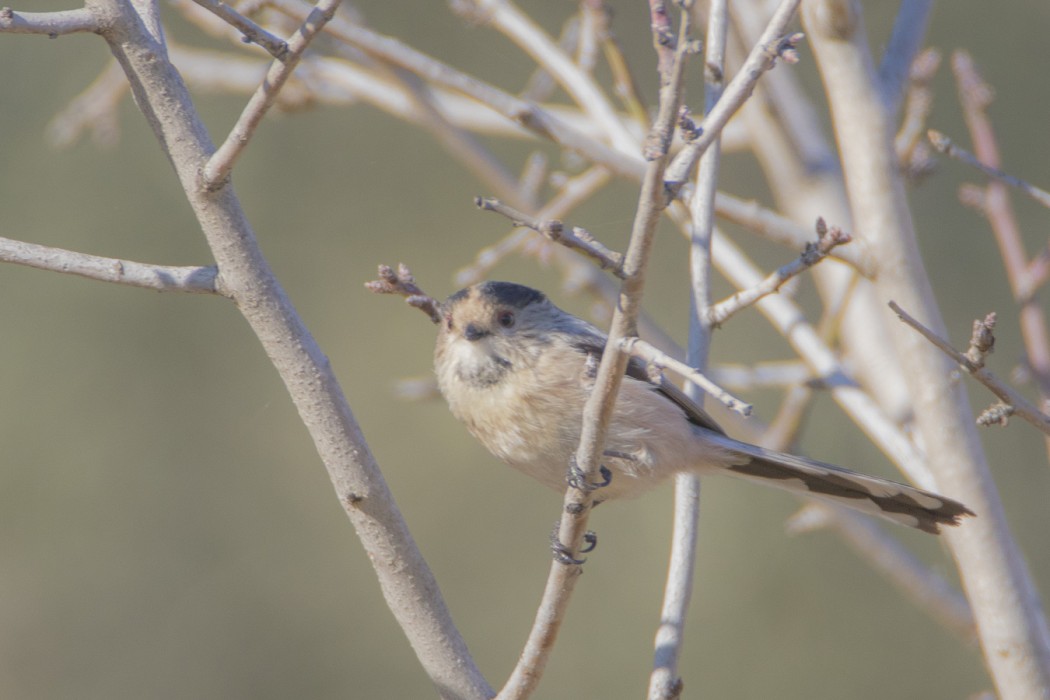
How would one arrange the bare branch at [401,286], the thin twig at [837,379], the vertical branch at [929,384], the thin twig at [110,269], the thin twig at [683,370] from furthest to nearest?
the thin twig at [837,379], the vertical branch at [929,384], the bare branch at [401,286], the thin twig at [110,269], the thin twig at [683,370]

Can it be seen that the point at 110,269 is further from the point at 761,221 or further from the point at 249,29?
the point at 761,221

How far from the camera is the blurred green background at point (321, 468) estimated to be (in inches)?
271

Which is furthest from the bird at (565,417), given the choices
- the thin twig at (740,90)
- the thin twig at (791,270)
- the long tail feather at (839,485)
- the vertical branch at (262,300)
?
the thin twig at (740,90)

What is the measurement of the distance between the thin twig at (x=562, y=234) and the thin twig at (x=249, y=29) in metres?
0.48

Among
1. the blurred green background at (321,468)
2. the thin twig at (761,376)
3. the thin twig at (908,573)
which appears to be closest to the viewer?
the thin twig at (908,573)

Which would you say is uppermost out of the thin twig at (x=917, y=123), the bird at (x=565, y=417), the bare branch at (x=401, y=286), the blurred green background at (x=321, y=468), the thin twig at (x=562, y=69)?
the thin twig at (x=917, y=123)

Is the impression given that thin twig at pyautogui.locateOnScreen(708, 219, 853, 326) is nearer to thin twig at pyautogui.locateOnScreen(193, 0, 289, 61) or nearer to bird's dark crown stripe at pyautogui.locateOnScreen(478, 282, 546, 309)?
bird's dark crown stripe at pyautogui.locateOnScreen(478, 282, 546, 309)

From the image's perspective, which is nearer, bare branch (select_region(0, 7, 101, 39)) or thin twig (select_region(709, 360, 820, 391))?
bare branch (select_region(0, 7, 101, 39))

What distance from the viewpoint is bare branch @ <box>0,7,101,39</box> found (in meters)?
1.69

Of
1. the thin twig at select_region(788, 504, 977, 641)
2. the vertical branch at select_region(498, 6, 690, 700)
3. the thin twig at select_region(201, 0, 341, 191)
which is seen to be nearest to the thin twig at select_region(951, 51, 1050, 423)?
the thin twig at select_region(788, 504, 977, 641)

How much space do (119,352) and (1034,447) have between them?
621cm

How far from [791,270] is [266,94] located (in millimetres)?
977

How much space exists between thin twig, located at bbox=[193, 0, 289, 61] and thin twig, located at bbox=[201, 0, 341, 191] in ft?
0.05

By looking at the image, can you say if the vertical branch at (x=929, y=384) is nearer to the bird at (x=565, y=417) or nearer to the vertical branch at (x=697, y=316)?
the bird at (x=565, y=417)
